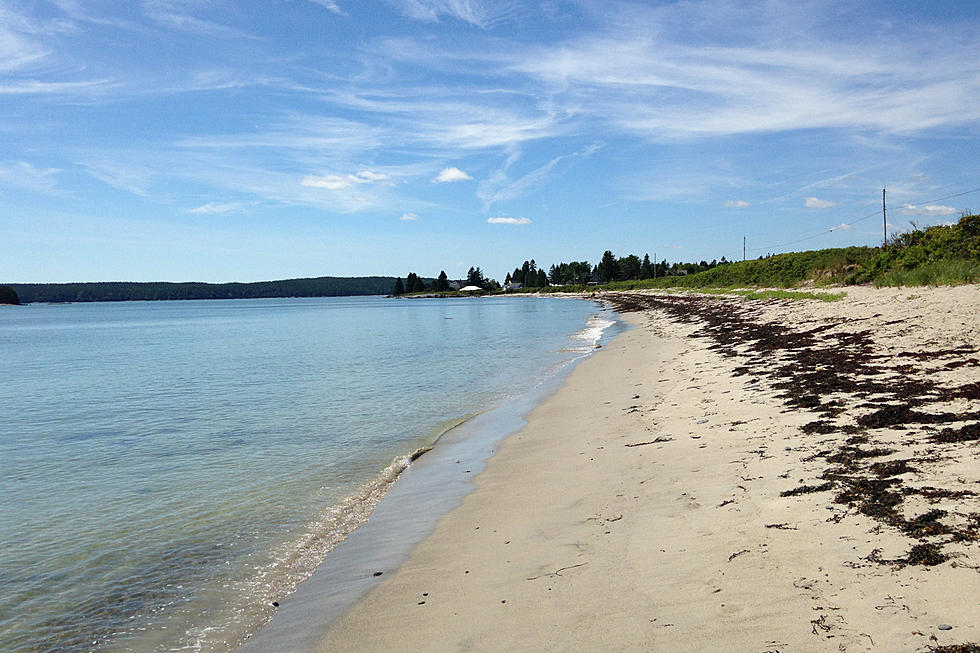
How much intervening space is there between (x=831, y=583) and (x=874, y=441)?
349cm

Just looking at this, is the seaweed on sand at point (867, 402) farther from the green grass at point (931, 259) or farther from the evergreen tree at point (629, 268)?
the evergreen tree at point (629, 268)

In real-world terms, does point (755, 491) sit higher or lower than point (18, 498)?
higher

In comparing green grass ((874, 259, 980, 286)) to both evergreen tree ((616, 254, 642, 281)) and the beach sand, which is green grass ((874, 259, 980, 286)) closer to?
the beach sand

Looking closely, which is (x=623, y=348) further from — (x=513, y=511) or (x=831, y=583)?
(x=831, y=583)

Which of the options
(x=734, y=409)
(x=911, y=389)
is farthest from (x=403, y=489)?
(x=911, y=389)

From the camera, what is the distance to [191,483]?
907 cm

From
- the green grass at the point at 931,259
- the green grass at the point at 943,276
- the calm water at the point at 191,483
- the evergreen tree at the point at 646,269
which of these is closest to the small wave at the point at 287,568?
the calm water at the point at 191,483

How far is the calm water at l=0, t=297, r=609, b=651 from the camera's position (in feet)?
17.5

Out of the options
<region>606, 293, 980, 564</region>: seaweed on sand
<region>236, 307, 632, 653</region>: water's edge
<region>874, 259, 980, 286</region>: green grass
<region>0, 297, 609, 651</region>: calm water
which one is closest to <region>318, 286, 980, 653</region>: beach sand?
<region>606, 293, 980, 564</region>: seaweed on sand

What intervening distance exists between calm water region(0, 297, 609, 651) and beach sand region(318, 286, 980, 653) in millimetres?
1802

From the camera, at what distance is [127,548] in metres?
6.70

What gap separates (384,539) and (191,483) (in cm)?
438

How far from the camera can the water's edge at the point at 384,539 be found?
4.70m

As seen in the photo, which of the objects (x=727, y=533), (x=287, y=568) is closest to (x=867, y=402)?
(x=727, y=533)
